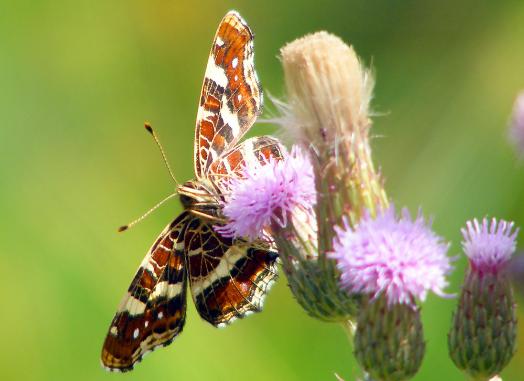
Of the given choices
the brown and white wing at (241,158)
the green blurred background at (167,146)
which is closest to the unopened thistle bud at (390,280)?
the brown and white wing at (241,158)

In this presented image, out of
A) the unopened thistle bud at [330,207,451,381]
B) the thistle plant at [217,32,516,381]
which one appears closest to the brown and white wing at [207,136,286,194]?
the thistle plant at [217,32,516,381]

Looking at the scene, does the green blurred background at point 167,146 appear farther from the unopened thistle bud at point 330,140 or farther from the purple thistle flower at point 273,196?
the unopened thistle bud at point 330,140

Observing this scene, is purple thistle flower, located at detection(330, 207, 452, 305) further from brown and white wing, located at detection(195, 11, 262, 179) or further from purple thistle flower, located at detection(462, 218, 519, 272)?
brown and white wing, located at detection(195, 11, 262, 179)

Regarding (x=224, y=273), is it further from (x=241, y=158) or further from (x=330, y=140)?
(x=330, y=140)

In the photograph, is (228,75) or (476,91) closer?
(228,75)

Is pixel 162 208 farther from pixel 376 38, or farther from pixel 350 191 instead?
pixel 350 191

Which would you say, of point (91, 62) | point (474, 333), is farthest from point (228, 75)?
point (91, 62)
